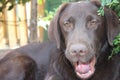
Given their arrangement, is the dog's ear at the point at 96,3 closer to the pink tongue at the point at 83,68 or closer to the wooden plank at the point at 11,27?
the pink tongue at the point at 83,68

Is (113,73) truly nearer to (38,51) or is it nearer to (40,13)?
(38,51)

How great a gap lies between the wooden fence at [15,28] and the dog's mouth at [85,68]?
187 inches

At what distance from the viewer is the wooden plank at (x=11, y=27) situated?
416 inches

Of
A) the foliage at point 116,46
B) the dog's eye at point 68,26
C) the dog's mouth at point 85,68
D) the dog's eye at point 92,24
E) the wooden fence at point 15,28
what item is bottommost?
the wooden fence at point 15,28

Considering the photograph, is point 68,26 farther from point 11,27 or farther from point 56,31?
point 11,27

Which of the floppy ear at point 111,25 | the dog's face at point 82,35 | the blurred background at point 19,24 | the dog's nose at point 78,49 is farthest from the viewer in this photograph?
the blurred background at point 19,24

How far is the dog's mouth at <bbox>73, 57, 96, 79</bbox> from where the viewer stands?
18.5 feet

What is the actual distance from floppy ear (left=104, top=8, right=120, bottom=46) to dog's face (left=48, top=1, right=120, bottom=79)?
39 millimetres

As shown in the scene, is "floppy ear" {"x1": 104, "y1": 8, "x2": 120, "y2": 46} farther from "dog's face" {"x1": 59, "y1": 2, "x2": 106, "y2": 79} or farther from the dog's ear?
the dog's ear

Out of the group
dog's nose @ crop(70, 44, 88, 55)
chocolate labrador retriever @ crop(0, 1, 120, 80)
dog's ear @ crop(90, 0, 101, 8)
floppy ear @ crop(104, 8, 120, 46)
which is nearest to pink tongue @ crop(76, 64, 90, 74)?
chocolate labrador retriever @ crop(0, 1, 120, 80)

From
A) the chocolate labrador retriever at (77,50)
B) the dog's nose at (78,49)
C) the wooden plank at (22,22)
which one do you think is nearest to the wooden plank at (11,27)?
the wooden plank at (22,22)

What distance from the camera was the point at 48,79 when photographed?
6328mm

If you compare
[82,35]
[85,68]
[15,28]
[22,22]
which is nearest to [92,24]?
[82,35]

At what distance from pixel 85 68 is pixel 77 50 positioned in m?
0.39
